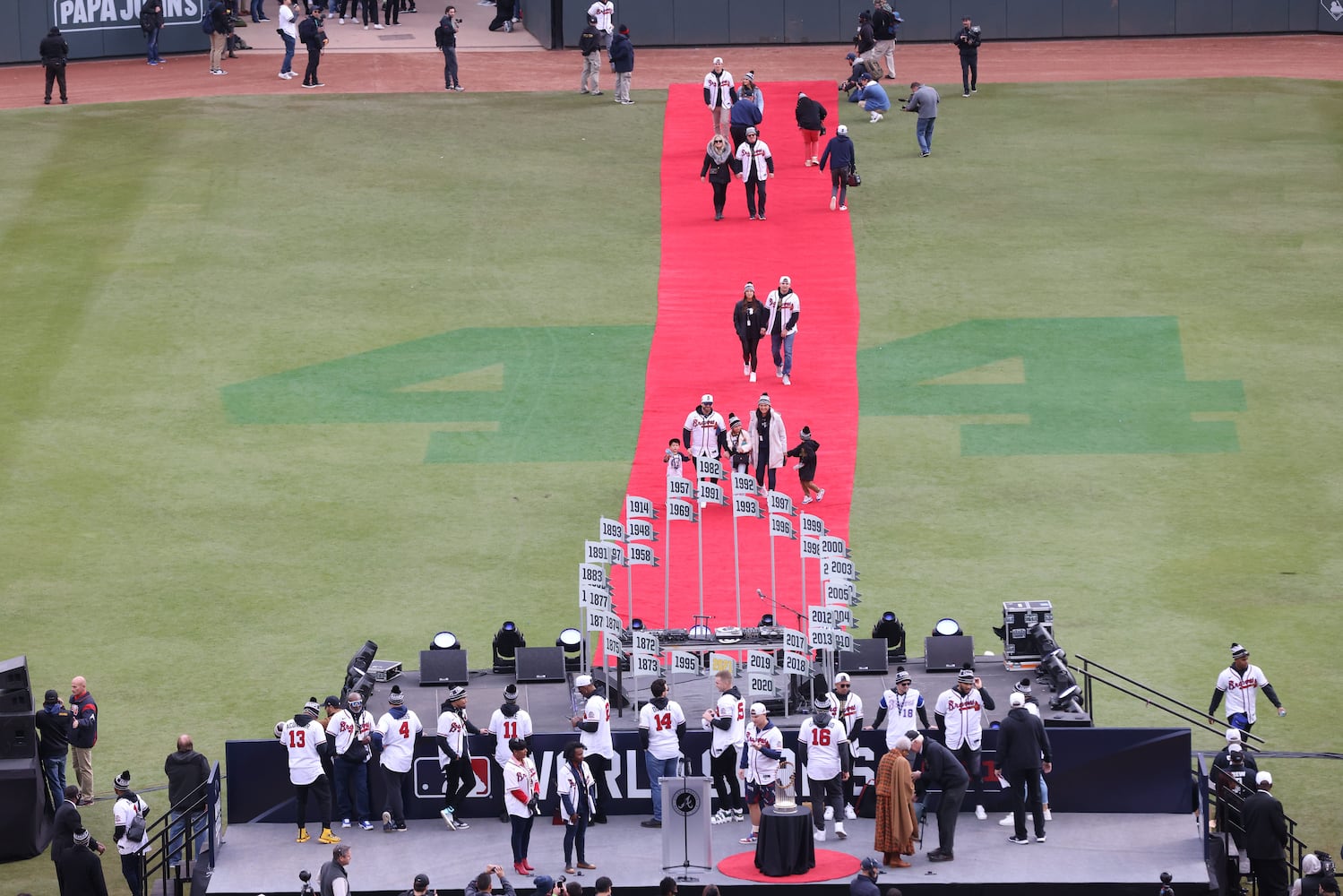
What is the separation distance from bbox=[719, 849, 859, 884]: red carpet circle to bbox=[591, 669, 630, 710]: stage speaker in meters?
3.27

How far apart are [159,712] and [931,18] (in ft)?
110

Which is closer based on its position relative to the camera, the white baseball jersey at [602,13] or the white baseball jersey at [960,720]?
the white baseball jersey at [960,720]

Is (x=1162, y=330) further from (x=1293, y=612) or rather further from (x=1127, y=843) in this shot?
(x=1127, y=843)

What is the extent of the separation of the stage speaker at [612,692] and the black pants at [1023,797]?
4.97 metres

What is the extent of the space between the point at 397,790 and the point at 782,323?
15.1m

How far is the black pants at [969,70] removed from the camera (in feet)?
150

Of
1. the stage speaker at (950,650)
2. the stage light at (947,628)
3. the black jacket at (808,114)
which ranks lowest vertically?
the stage speaker at (950,650)

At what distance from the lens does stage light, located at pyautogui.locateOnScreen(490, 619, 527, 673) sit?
936 inches

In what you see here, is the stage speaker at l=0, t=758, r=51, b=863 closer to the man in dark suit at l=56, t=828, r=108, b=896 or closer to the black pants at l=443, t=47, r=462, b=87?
the man in dark suit at l=56, t=828, r=108, b=896

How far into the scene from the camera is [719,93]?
140 feet

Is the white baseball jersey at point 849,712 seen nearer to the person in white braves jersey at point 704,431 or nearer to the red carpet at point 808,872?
the red carpet at point 808,872

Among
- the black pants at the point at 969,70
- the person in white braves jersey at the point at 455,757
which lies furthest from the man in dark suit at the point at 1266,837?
the black pants at the point at 969,70

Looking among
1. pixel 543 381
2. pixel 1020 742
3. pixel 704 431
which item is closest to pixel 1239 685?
pixel 1020 742

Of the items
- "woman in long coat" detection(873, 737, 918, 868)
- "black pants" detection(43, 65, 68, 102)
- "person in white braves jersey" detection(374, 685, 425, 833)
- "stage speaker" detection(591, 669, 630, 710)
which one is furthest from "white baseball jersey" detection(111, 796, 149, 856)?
"black pants" detection(43, 65, 68, 102)
